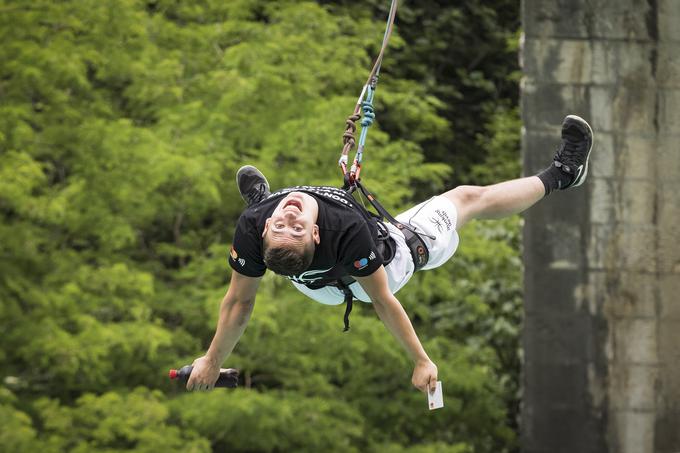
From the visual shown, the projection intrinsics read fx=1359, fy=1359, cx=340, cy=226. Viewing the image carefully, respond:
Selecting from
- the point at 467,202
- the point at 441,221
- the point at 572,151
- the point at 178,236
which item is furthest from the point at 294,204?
the point at 178,236

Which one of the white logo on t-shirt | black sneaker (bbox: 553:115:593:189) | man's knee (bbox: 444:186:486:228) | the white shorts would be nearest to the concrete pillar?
black sneaker (bbox: 553:115:593:189)

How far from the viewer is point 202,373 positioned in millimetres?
5461

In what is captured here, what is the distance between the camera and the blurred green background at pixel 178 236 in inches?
419

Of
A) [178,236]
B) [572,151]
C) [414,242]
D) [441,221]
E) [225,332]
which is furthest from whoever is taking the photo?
[178,236]

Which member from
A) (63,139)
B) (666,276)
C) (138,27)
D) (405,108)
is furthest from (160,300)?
(666,276)

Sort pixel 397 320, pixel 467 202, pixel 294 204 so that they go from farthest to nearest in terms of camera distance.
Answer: pixel 467 202
pixel 397 320
pixel 294 204

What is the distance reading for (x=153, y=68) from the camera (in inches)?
462

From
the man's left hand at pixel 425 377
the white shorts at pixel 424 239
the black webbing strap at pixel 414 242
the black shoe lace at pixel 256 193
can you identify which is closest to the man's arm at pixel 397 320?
the man's left hand at pixel 425 377

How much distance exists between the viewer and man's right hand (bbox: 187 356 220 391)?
17.9 ft

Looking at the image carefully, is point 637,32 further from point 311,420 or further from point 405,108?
point 311,420

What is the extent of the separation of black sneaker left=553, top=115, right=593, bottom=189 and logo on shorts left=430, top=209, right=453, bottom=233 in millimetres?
708

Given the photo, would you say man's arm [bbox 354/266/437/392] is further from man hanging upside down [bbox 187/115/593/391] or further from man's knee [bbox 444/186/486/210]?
man's knee [bbox 444/186/486/210]

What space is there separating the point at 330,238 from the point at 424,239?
0.87 m

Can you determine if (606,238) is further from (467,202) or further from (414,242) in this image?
(414,242)
